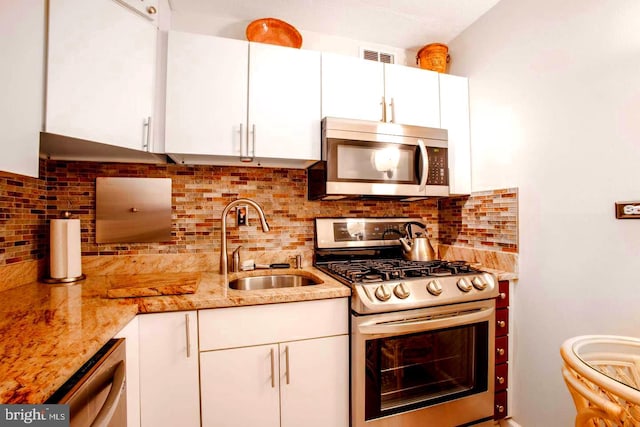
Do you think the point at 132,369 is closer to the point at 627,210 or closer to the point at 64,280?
the point at 64,280

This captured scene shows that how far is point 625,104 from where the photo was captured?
1.20 metres

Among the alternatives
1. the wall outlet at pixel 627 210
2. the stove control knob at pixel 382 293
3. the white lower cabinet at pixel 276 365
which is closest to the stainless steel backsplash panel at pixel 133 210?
the white lower cabinet at pixel 276 365

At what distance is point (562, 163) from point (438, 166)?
0.60 metres

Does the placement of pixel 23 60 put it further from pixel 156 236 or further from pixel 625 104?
pixel 625 104

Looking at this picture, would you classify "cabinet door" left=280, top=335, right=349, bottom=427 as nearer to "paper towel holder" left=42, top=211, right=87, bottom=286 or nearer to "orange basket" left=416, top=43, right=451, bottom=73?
"paper towel holder" left=42, top=211, right=87, bottom=286

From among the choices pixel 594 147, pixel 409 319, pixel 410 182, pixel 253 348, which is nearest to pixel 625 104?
pixel 594 147

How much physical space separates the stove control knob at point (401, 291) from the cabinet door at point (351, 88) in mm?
987

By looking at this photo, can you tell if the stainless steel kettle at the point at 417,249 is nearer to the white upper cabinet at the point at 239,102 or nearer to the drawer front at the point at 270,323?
the drawer front at the point at 270,323

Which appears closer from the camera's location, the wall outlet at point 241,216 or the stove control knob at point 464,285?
the stove control knob at point 464,285

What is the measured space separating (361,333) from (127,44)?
169 centimetres

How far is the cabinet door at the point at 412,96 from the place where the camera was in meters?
1.79

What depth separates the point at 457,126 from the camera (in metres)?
1.95

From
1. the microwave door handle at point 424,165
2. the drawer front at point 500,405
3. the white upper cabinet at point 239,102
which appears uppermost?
the white upper cabinet at point 239,102

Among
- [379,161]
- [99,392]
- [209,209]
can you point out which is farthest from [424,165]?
[99,392]
